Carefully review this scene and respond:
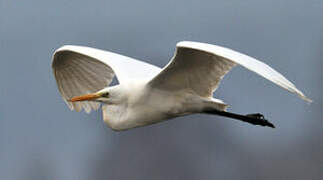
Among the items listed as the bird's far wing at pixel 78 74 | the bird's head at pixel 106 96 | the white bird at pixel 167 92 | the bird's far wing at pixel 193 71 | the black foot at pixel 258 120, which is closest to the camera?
→ the bird's far wing at pixel 193 71

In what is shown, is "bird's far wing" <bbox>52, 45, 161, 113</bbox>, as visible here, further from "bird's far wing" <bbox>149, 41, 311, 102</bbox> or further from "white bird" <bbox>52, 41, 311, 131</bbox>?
"bird's far wing" <bbox>149, 41, 311, 102</bbox>

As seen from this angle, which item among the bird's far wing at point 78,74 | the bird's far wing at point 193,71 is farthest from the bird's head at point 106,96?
the bird's far wing at point 78,74

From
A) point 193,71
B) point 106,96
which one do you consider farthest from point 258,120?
point 106,96

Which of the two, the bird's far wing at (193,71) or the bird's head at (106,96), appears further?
the bird's head at (106,96)

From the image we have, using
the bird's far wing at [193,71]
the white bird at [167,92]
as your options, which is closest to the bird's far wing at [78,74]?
the white bird at [167,92]

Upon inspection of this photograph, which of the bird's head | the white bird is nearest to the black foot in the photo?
the white bird

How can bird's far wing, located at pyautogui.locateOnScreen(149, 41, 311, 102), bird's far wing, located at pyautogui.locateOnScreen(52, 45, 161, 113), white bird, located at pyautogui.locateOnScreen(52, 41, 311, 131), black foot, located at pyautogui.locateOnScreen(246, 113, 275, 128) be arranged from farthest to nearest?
bird's far wing, located at pyautogui.locateOnScreen(52, 45, 161, 113) < black foot, located at pyautogui.locateOnScreen(246, 113, 275, 128) < white bird, located at pyautogui.locateOnScreen(52, 41, 311, 131) < bird's far wing, located at pyautogui.locateOnScreen(149, 41, 311, 102)

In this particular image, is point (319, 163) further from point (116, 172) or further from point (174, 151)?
point (174, 151)

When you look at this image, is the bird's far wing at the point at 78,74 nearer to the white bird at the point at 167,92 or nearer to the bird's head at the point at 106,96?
the white bird at the point at 167,92

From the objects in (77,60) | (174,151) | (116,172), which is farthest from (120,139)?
(77,60)

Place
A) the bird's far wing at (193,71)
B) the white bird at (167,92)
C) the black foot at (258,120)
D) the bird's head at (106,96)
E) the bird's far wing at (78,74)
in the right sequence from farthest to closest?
the bird's far wing at (78,74) < the black foot at (258,120) < the bird's head at (106,96) < the white bird at (167,92) < the bird's far wing at (193,71)

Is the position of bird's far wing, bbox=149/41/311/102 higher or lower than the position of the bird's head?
higher

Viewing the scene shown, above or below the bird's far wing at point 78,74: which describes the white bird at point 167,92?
above

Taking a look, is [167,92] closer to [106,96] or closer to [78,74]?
[106,96]
